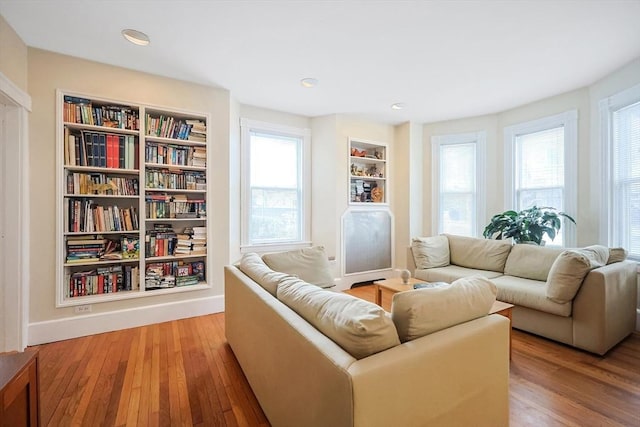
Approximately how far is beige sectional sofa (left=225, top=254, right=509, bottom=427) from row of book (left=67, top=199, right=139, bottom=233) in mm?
2083

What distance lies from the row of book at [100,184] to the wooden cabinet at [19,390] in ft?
6.58

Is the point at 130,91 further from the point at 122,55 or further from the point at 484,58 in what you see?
the point at 484,58

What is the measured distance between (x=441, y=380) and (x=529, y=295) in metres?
1.98

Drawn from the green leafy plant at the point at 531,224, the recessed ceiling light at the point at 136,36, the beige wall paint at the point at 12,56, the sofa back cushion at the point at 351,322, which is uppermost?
the recessed ceiling light at the point at 136,36

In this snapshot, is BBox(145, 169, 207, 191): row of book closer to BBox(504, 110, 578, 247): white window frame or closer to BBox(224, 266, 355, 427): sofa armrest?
BBox(224, 266, 355, 427): sofa armrest

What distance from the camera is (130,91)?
2781 millimetres

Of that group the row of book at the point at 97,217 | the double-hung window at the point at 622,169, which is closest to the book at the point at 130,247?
the row of book at the point at 97,217

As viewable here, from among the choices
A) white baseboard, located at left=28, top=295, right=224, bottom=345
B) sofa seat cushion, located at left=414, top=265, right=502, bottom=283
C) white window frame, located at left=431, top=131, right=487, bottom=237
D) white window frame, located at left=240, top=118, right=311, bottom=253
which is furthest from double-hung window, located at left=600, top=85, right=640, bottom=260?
white baseboard, located at left=28, top=295, right=224, bottom=345

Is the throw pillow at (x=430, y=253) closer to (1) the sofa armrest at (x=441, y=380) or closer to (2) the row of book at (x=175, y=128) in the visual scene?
(1) the sofa armrest at (x=441, y=380)

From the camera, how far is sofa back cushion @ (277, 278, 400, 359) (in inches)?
38.4

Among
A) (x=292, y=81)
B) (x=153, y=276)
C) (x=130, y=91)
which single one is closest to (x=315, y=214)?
(x=292, y=81)

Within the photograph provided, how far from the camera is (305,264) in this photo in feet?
8.71

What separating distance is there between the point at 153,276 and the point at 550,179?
4.92m

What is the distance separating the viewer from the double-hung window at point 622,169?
271 cm
